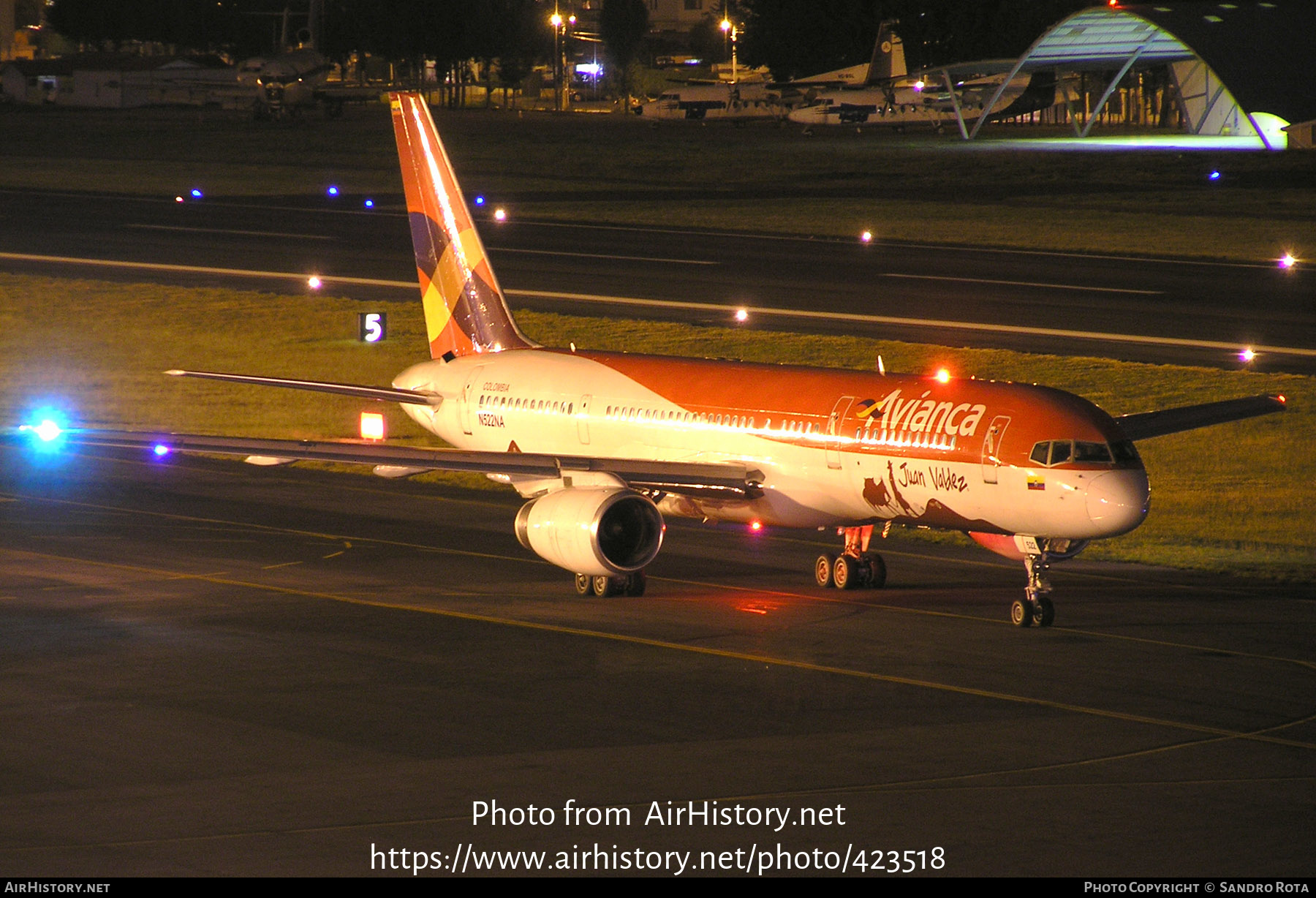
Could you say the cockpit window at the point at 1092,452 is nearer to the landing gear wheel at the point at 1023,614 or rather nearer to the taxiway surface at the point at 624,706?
the landing gear wheel at the point at 1023,614

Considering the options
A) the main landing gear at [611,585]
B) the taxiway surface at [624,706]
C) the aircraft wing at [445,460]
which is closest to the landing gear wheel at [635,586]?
the main landing gear at [611,585]

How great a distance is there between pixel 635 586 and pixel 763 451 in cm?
326

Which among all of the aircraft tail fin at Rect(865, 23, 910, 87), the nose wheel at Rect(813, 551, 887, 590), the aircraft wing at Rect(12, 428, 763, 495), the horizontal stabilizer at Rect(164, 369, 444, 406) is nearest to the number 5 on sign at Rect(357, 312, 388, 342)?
the horizontal stabilizer at Rect(164, 369, 444, 406)

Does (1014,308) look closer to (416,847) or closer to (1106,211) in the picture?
(1106,211)

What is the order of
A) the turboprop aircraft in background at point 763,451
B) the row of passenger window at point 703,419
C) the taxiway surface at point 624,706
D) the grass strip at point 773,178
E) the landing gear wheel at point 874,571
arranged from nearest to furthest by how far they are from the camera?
the taxiway surface at point 624,706
the turboprop aircraft in background at point 763,451
the row of passenger window at point 703,419
the landing gear wheel at point 874,571
the grass strip at point 773,178

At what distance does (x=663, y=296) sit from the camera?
204 feet

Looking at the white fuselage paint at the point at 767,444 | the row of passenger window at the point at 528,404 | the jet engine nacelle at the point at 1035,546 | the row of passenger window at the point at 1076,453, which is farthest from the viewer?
the row of passenger window at the point at 528,404

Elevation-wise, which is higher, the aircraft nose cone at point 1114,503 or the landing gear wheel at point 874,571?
the aircraft nose cone at point 1114,503

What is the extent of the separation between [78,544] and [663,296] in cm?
3085

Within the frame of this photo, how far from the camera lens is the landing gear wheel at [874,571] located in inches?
1230

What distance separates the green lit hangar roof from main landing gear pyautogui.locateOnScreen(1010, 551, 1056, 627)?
81353mm

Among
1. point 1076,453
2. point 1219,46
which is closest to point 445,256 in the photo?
point 1076,453

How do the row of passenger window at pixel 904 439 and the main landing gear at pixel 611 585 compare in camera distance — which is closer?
the row of passenger window at pixel 904 439

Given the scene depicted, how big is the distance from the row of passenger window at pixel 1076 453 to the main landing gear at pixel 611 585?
23.4ft
